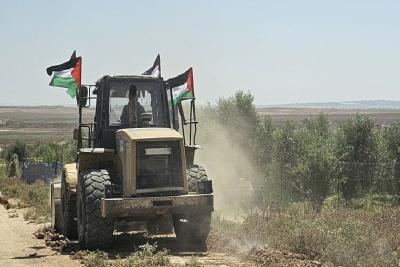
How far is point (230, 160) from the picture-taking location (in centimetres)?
3212

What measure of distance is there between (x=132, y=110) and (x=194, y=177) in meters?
1.83

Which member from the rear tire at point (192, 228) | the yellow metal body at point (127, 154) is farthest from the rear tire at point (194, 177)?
the rear tire at point (192, 228)

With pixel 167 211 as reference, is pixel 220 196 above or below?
below

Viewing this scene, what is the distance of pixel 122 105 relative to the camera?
471 inches

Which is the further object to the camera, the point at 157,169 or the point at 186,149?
the point at 186,149

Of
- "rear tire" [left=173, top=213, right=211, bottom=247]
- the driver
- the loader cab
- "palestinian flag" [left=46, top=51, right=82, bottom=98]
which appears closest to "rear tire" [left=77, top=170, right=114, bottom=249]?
the loader cab

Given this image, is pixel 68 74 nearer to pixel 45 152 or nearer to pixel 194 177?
pixel 194 177

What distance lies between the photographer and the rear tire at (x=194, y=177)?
11.3 m

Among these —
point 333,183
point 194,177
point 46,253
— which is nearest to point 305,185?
point 333,183

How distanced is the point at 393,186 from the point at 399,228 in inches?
839

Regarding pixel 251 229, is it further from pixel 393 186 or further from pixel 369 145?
pixel 369 145

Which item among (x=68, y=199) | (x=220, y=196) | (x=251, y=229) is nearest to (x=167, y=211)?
(x=251, y=229)

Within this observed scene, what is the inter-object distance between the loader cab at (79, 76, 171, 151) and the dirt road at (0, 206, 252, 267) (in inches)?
88.0

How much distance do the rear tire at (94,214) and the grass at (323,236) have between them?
220cm
